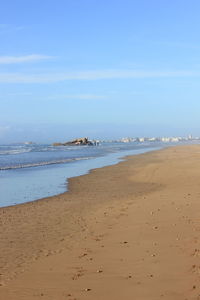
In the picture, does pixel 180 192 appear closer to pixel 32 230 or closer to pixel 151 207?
pixel 151 207

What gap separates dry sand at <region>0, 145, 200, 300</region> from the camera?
20.2 feet

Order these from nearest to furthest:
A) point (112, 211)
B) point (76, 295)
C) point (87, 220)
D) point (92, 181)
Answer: point (76, 295), point (87, 220), point (112, 211), point (92, 181)

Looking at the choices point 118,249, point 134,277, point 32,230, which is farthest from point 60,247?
point 134,277

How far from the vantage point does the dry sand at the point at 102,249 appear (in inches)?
242

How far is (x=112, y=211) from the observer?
13.1m

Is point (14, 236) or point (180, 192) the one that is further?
point (180, 192)

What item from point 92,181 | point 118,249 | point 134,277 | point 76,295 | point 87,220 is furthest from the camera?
point 92,181

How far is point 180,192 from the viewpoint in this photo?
1641 cm

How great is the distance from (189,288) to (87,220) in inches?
242

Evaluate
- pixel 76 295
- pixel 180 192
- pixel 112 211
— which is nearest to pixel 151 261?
pixel 76 295

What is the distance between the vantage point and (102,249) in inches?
330

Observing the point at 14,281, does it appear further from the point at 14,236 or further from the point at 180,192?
the point at 180,192

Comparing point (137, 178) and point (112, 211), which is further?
point (137, 178)

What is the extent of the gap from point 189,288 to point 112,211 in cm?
719
